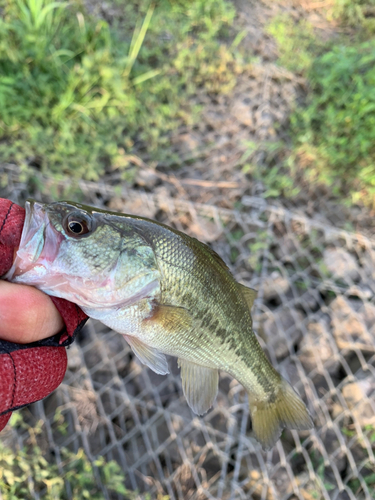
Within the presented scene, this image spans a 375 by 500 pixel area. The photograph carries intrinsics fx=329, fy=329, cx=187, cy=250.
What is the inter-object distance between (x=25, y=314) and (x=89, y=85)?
3154 mm

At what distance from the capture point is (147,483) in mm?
2396

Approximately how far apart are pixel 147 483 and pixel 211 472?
1.57 feet

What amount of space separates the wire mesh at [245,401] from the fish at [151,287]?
528 millimetres

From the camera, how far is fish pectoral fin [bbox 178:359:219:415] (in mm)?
1665

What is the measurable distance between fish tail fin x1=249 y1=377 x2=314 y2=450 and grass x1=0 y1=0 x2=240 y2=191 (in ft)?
8.19

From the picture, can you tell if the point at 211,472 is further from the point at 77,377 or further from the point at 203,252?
the point at 203,252

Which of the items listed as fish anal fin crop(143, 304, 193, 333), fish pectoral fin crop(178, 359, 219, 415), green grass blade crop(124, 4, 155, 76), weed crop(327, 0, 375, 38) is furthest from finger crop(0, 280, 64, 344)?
weed crop(327, 0, 375, 38)

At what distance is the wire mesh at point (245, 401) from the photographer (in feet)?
8.03

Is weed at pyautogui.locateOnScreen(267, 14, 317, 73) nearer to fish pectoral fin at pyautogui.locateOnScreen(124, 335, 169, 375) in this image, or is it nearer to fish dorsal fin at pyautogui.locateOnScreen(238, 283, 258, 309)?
fish dorsal fin at pyautogui.locateOnScreen(238, 283, 258, 309)

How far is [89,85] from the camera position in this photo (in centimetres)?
359

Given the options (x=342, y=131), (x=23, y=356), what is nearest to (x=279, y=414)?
(x=23, y=356)

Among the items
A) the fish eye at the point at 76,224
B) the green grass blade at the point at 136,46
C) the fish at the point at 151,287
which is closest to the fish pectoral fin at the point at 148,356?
the fish at the point at 151,287

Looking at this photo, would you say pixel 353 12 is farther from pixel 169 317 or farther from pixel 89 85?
pixel 169 317

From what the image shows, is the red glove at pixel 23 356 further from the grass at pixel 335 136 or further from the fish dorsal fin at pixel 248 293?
the grass at pixel 335 136
